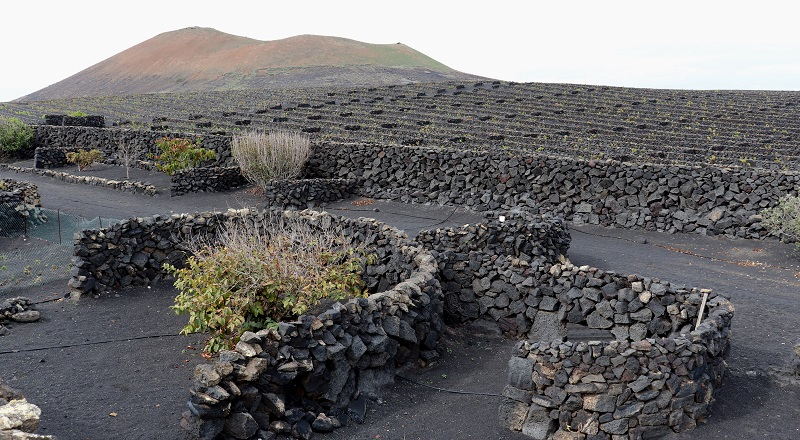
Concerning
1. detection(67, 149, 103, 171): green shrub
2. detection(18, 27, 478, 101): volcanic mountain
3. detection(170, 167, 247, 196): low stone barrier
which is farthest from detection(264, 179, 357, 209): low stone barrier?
detection(18, 27, 478, 101): volcanic mountain

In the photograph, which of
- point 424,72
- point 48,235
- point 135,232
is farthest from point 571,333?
point 424,72

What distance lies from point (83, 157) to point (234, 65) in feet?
247

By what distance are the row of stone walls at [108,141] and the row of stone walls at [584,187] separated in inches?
302

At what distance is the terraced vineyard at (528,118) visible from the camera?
28047 mm

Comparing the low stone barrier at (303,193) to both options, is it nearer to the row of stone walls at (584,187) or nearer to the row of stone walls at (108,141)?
the row of stone walls at (584,187)

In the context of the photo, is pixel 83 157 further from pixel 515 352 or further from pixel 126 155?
pixel 515 352

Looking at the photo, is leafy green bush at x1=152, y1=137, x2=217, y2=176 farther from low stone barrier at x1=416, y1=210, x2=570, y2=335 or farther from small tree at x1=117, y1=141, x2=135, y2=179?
low stone barrier at x1=416, y1=210, x2=570, y2=335

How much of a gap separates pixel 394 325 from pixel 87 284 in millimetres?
6960

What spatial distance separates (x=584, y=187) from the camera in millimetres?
21844

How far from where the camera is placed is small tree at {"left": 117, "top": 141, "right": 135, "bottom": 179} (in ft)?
102

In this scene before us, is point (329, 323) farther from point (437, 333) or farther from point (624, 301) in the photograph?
point (624, 301)

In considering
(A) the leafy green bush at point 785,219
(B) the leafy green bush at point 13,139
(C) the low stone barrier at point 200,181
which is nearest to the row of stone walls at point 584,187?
(A) the leafy green bush at point 785,219

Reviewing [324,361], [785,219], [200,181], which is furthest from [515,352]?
[200,181]

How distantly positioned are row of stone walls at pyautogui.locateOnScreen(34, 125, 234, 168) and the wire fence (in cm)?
1214
